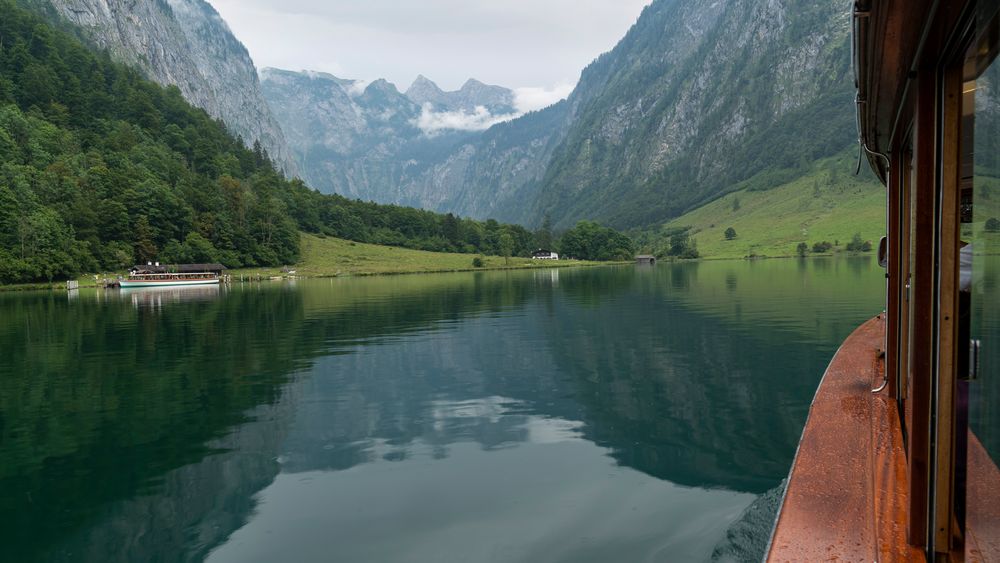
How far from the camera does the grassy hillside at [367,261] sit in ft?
511

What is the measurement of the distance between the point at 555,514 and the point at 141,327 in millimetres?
40741

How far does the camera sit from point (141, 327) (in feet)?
139

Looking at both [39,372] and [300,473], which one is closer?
[300,473]

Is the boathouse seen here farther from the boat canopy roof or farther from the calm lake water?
the calm lake water

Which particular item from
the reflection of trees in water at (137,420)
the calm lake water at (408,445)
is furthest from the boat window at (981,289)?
the reflection of trees in water at (137,420)

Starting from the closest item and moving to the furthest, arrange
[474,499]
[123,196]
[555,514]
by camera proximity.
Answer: [555,514] < [474,499] < [123,196]

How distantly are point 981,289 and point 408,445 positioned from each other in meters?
13.1

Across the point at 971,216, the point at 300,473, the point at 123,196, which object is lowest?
the point at 300,473

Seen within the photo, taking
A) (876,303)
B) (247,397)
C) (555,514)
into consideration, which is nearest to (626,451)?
(555,514)

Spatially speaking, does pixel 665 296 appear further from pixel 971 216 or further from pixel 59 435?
pixel 971 216

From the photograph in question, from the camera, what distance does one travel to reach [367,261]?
557ft

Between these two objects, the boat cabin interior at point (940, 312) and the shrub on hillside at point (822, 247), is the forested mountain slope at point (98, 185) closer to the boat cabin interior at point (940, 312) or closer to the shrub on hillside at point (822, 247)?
the boat cabin interior at point (940, 312)

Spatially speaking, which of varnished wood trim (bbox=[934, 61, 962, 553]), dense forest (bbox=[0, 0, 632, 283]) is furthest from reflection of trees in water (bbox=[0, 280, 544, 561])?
dense forest (bbox=[0, 0, 632, 283])

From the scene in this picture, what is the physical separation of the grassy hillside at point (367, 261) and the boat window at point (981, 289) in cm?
15220
